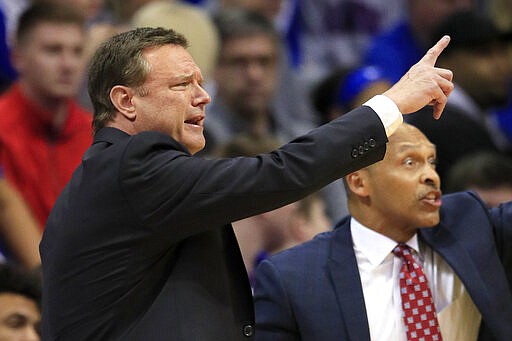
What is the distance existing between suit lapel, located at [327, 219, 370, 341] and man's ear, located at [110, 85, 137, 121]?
876 mm

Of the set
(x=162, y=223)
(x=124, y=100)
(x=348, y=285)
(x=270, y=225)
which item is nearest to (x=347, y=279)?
(x=348, y=285)

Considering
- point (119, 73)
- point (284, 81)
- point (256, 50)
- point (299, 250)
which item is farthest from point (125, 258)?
point (284, 81)

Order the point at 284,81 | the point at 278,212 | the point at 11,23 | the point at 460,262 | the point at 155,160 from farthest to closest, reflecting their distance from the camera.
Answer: the point at 284,81 < the point at 11,23 < the point at 278,212 < the point at 460,262 < the point at 155,160

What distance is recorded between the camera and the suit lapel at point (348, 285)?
3.39 meters

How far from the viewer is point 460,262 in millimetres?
3512

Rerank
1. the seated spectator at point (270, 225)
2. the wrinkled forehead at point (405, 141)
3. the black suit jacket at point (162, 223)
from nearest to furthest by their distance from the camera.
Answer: the black suit jacket at point (162, 223) → the wrinkled forehead at point (405, 141) → the seated spectator at point (270, 225)

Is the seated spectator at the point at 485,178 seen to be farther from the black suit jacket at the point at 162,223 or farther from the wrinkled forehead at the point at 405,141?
the black suit jacket at the point at 162,223

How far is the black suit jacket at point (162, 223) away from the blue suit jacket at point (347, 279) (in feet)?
1.28

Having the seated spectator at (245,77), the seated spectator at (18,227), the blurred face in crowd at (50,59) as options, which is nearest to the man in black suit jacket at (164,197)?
the seated spectator at (18,227)

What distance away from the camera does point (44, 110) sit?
5.57 metres

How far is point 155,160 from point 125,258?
0.28 metres

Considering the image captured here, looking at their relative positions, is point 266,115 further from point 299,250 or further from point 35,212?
point 299,250

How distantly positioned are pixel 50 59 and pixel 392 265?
8.69ft

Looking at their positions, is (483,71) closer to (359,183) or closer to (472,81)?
(472,81)
